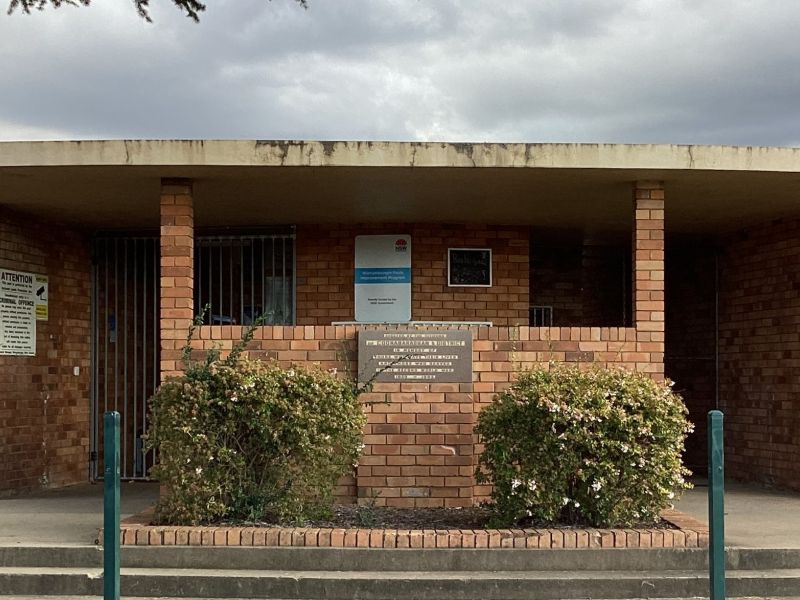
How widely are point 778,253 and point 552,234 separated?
2.60 m

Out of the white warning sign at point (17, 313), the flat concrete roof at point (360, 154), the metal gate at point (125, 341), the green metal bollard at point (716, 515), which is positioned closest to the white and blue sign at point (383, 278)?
the metal gate at point (125, 341)

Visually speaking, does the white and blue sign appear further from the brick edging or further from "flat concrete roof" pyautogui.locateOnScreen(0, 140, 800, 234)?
the brick edging

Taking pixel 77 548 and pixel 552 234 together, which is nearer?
pixel 77 548

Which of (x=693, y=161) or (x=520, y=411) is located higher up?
(x=693, y=161)

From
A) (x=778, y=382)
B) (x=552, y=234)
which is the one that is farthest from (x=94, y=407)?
(x=778, y=382)

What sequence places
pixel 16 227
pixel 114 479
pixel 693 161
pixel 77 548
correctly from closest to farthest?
pixel 114 479 < pixel 77 548 < pixel 693 161 < pixel 16 227

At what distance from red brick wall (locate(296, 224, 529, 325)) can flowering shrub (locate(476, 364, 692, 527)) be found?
385 cm

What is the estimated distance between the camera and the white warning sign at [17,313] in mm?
10297

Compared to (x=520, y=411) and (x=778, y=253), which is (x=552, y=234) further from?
(x=520, y=411)

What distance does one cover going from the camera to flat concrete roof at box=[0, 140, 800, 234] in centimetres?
823

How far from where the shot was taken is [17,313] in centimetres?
1051

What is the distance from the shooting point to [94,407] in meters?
12.0

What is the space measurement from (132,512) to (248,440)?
182 cm

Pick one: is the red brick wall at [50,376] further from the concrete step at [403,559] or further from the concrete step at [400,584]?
the concrete step at [400,584]
